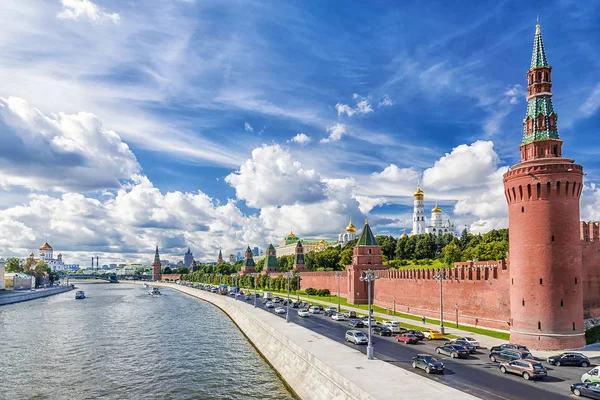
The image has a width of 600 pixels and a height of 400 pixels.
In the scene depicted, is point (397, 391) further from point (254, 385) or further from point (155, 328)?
point (155, 328)

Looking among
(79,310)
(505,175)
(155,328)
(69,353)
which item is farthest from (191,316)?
(505,175)

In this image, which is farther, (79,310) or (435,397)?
(79,310)

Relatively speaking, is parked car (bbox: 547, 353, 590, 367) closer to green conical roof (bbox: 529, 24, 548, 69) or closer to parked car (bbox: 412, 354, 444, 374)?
parked car (bbox: 412, 354, 444, 374)

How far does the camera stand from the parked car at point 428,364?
28125mm

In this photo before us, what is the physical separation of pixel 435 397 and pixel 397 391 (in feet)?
5.71

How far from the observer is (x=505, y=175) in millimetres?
42531

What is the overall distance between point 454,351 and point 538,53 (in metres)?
26.7

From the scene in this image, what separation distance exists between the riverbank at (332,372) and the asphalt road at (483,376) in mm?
1860

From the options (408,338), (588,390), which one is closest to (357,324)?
(408,338)

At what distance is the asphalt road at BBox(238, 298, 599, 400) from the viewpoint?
24.4 metres

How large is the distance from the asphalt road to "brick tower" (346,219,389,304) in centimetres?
3644

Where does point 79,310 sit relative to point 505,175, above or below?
below

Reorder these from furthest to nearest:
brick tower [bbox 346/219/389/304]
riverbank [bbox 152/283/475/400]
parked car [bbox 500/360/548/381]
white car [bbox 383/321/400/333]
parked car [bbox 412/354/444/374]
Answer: brick tower [bbox 346/219/389/304] → white car [bbox 383/321/400/333] → parked car [bbox 412/354/444/374] → parked car [bbox 500/360/548/381] → riverbank [bbox 152/283/475/400]

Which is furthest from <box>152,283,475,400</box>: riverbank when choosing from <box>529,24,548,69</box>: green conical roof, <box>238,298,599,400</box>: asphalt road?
<box>529,24,548,69</box>: green conical roof
